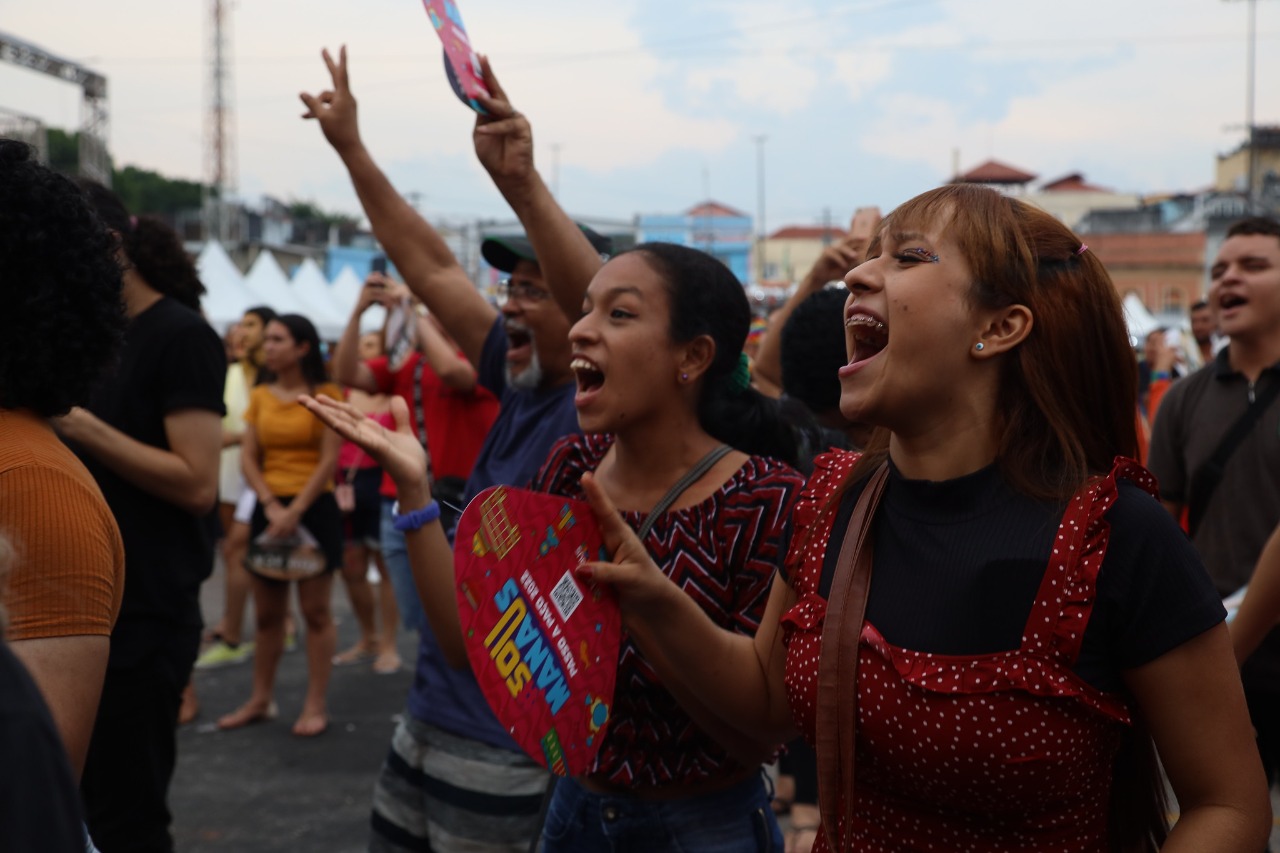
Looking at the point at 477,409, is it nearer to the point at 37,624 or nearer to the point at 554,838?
the point at 554,838

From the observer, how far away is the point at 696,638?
1.99 meters

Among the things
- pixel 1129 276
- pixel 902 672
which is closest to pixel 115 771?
pixel 902 672

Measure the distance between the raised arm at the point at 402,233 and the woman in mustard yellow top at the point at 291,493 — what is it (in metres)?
3.09

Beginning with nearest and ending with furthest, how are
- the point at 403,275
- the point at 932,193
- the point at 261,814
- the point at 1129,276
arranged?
the point at 932,193, the point at 403,275, the point at 261,814, the point at 1129,276

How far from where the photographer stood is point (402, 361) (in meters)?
6.23

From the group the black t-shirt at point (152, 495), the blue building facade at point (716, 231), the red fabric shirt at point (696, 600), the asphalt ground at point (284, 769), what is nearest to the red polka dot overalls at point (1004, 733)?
the red fabric shirt at point (696, 600)

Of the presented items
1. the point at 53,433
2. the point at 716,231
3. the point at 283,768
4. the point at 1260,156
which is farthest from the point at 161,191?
the point at 53,433

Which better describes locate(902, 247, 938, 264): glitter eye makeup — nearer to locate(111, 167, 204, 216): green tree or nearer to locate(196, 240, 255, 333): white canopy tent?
locate(196, 240, 255, 333): white canopy tent

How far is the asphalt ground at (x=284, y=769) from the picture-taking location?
4.91m

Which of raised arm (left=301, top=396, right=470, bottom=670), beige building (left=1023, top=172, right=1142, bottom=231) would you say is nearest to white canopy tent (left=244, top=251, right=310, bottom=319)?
raised arm (left=301, top=396, right=470, bottom=670)

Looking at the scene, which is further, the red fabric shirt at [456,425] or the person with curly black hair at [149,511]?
the red fabric shirt at [456,425]

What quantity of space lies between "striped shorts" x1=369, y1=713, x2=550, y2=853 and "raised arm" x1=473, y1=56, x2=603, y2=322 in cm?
105

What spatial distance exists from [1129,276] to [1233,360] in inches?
2285

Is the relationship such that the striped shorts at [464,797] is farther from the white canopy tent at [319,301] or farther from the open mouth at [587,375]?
the white canopy tent at [319,301]
